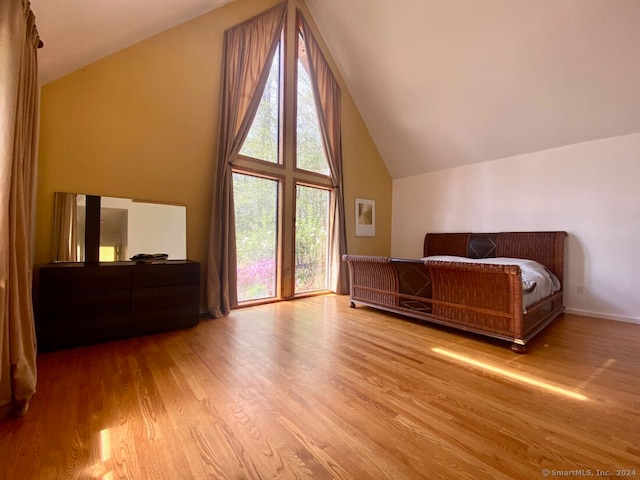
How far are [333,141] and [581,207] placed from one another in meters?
3.83

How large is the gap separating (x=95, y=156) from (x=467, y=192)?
5.47 m

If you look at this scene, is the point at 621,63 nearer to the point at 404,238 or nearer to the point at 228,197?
the point at 404,238

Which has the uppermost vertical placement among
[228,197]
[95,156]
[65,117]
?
[65,117]

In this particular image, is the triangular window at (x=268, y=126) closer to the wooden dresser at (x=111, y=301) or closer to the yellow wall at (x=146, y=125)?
the yellow wall at (x=146, y=125)

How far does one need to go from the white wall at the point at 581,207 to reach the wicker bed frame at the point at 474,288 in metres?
0.25

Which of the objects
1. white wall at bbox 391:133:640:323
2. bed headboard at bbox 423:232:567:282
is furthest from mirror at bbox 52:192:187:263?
white wall at bbox 391:133:640:323

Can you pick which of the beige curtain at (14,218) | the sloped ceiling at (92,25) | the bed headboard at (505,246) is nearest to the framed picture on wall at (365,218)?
the bed headboard at (505,246)

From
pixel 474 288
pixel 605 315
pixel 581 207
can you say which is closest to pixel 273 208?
pixel 474 288

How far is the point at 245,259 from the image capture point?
3.82m

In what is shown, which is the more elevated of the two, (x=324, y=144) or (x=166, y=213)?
(x=324, y=144)

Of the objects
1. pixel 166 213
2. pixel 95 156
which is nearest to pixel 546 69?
pixel 166 213

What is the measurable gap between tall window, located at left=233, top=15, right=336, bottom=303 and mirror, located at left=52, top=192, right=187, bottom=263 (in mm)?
836

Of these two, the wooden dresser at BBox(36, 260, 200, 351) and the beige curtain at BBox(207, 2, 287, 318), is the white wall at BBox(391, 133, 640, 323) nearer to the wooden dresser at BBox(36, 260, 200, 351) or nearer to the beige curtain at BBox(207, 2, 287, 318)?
the beige curtain at BBox(207, 2, 287, 318)

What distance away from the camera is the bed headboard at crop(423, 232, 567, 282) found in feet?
12.2
